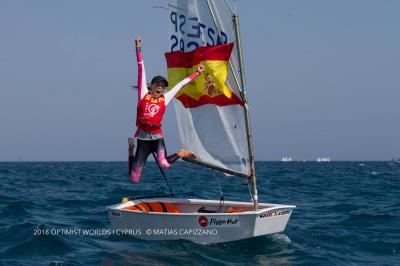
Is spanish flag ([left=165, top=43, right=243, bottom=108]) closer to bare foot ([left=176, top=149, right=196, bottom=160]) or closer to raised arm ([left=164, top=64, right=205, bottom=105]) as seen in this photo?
raised arm ([left=164, top=64, right=205, bottom=105])

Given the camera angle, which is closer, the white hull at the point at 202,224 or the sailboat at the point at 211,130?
the white hull at the point at 202,224

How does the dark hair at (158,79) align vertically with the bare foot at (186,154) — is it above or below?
above

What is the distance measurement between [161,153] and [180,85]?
5.32 feet

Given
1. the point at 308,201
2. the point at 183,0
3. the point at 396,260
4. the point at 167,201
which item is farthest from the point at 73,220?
the point at 308,201

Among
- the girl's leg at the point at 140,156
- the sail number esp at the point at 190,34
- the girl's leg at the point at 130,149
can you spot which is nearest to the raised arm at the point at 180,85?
the sail number esp at the point at 190,34

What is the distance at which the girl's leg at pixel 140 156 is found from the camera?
12.8m

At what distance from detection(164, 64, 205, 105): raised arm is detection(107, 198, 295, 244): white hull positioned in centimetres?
264

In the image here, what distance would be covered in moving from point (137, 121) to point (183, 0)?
3571mm

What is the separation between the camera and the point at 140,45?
12.4 metres

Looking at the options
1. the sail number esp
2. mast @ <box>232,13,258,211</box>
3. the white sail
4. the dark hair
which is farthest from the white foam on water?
the sail number esp

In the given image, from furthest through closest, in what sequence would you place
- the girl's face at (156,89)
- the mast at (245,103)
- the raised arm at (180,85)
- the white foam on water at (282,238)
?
the white foam on water at (282,238) < the mast at (245,103) < the raised arm at (180,85) < the girl's face at (156,89)

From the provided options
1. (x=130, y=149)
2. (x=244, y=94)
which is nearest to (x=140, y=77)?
(x=130, y=149)

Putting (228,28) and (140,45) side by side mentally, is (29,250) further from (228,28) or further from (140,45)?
(228,28)

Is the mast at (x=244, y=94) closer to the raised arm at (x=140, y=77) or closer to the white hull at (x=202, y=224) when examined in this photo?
the white hull at (x=202, y=224)
